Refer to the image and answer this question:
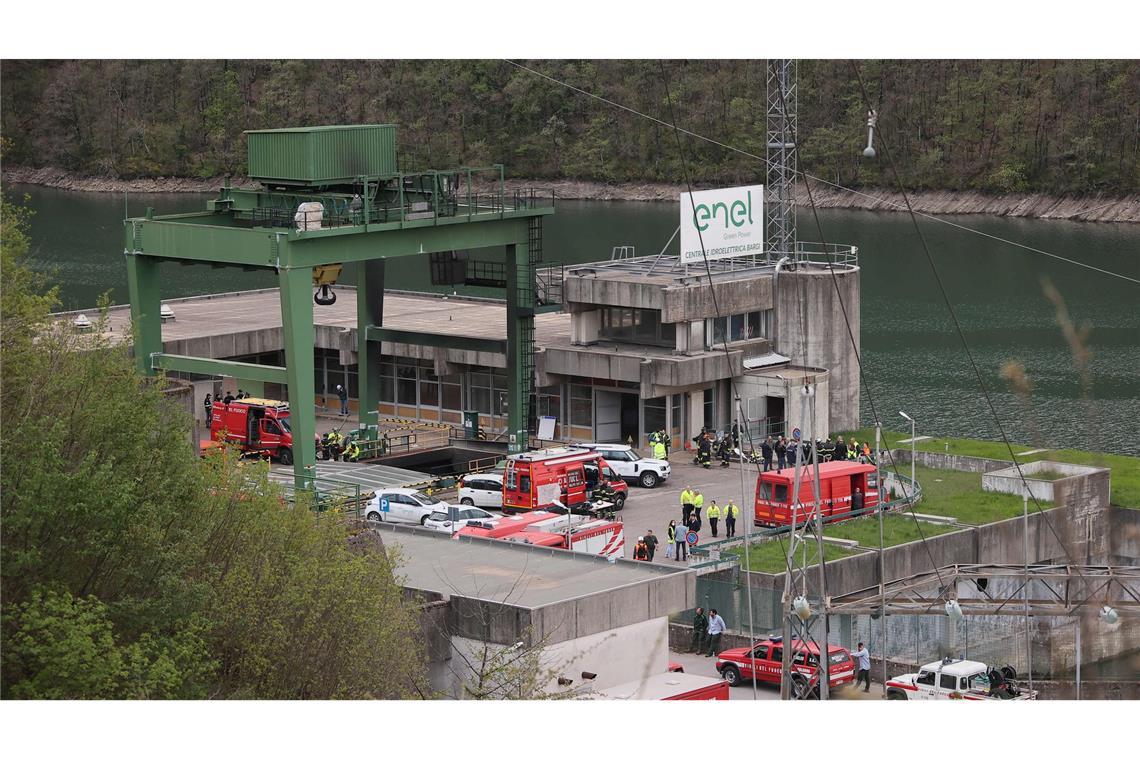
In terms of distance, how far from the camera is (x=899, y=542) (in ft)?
146

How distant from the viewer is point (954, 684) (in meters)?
35.2

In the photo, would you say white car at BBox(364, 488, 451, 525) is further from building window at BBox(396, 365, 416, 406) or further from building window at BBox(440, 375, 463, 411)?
building window at BBox(396, 365, 416, 406)

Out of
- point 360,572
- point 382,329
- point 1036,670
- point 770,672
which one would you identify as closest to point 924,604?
point 770,672

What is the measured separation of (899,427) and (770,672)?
32.2 meters

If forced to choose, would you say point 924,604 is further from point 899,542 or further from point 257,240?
point 257,240

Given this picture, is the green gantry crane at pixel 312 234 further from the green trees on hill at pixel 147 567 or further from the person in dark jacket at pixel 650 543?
the green trees on hill at pixel 147 567

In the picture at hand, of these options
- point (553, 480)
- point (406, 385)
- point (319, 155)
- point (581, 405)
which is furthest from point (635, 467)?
point (406, 385)

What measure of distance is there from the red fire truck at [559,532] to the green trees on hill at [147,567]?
1010cm

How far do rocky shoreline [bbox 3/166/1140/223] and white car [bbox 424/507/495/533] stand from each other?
Answer: 80.4m

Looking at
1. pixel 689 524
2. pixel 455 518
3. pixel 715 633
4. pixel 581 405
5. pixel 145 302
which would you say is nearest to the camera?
pixel 715 633

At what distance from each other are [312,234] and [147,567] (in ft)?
80.7

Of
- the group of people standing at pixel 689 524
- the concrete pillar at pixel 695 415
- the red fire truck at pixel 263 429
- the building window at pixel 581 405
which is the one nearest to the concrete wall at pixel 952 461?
the concrete pillar at pixel 695 415

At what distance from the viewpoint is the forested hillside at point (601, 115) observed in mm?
141000

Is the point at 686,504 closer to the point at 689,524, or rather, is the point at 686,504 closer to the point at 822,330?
the point at 689,524
